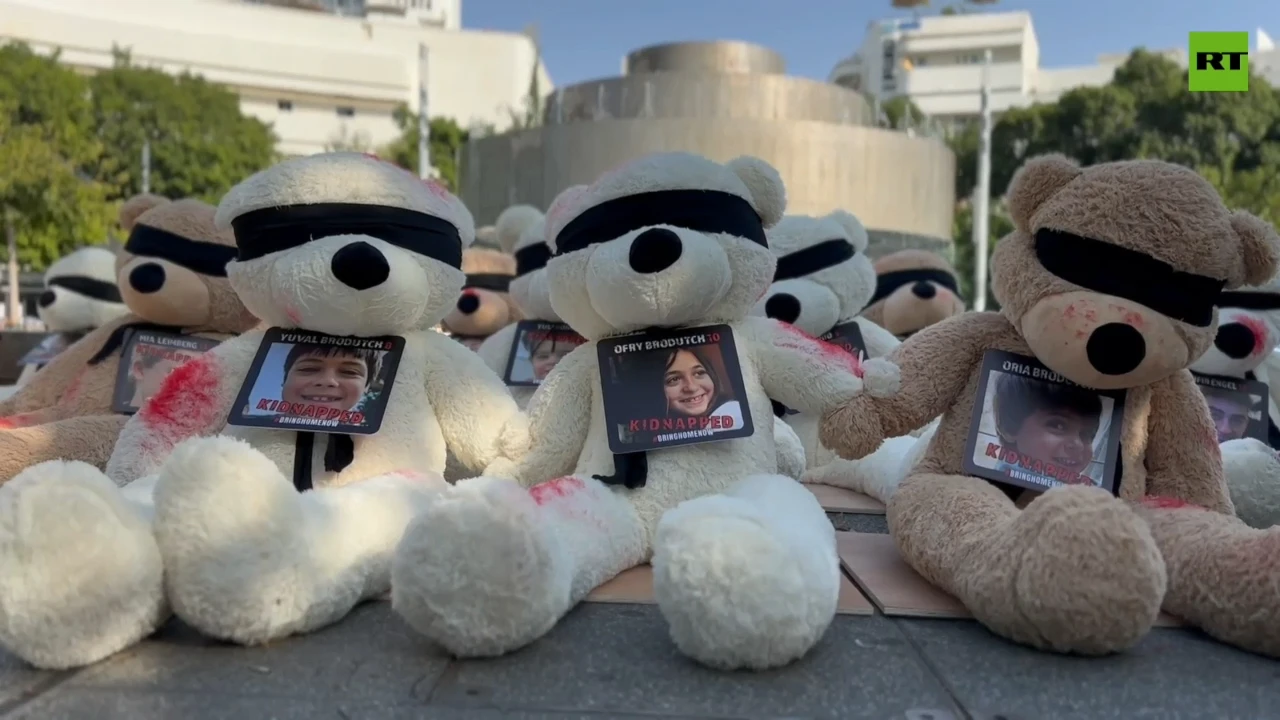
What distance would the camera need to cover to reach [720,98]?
11.6m

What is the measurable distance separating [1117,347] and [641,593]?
3.20 ft

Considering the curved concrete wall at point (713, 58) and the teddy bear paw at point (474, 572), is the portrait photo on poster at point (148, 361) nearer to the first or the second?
the teddy bear paw at point (474, 572)

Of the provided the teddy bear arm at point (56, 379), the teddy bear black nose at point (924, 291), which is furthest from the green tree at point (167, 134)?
the teddy bear black nose at point (924, 291)

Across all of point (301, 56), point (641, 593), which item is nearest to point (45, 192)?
point (641, 593)

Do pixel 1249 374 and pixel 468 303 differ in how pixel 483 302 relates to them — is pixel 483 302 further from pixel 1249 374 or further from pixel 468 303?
pixel 1249 374

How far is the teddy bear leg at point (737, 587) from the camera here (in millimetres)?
1224

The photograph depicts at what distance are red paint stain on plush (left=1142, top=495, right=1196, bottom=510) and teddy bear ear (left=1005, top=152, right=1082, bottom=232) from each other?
58cm

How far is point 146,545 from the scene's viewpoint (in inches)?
50.2

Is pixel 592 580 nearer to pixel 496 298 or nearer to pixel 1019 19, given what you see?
pixel 496 298

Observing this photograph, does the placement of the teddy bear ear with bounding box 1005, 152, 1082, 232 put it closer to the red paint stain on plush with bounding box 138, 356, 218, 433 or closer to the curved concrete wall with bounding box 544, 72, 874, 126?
the red paint stain on plush with bounding box 138, 356, 218, 433

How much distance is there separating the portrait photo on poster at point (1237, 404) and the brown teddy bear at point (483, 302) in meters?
2.63

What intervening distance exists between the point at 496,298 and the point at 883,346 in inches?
66.4

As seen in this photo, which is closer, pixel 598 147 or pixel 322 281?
pixel 322 281

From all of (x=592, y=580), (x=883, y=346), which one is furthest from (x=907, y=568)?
(x=883, y=346)
